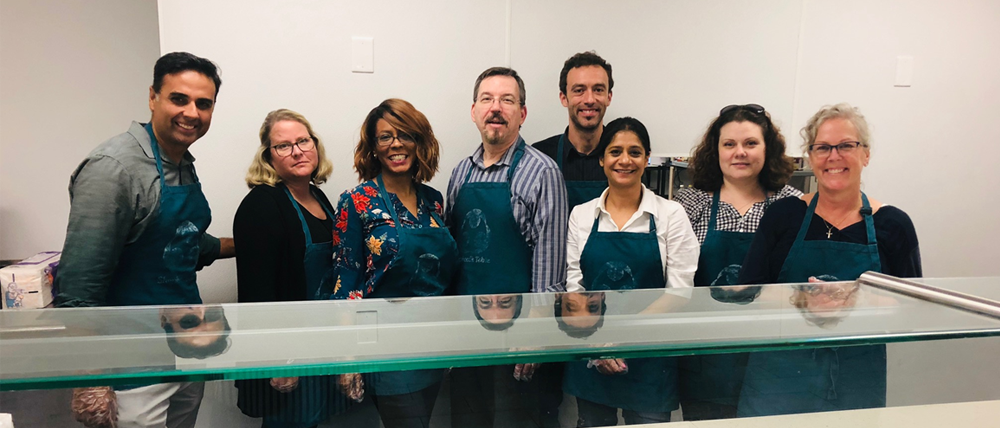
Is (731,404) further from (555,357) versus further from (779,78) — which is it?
(779,78)

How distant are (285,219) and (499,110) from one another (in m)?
0.80

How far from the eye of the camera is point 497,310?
0.84 m

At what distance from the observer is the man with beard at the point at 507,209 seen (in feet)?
6.08

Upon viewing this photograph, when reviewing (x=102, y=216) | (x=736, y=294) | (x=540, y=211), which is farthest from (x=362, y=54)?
(x=736, y=294)

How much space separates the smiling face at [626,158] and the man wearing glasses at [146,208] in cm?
130

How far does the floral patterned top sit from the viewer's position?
1724 mm

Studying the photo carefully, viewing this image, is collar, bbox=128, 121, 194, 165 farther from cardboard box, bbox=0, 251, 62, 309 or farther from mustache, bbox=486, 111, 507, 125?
mustache, bbox=486, 111, 507, 125

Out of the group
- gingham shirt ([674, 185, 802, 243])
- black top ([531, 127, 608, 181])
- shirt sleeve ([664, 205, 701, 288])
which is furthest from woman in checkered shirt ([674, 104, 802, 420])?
black top ([531, 127, 608, 181])

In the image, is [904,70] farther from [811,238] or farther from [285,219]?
[285,219]

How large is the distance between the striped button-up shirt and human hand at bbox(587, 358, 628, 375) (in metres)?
1.01

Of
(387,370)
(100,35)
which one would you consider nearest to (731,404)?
(387,370)

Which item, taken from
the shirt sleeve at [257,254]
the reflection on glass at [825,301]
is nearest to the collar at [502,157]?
the shirt sleeve at [257,254]

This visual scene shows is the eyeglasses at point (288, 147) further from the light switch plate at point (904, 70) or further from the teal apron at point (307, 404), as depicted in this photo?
the light switch plate at point (904, 70)

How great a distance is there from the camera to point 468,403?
2.49ft
